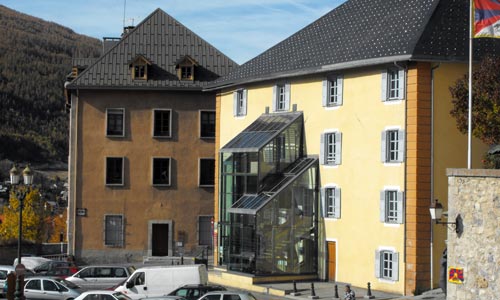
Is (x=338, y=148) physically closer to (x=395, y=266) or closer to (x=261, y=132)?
(x=261, y=132)

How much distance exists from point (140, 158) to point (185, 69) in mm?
6364

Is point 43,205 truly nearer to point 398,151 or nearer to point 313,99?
point 313,99

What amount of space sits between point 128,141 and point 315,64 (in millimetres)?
18172

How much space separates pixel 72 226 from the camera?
194 feet

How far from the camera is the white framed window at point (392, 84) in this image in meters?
40.6

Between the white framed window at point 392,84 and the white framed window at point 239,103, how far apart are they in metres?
12.5

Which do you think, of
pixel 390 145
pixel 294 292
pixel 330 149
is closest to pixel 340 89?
pixel 330 149

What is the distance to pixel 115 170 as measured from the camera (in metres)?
59.5

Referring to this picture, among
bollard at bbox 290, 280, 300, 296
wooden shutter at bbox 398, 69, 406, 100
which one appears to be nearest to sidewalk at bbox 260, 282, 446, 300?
bollard at bbox 290, 280, 300, 296

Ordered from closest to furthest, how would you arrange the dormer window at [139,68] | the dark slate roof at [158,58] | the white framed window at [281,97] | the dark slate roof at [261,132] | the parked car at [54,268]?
the dark slate roof at [261,132], the parked car at [54,268], the white framed window at [281,97], the dormer window at [139,68], the dark slate roof at [158,58]

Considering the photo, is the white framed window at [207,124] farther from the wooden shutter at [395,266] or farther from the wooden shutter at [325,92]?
the wooden shutter at [395,266]

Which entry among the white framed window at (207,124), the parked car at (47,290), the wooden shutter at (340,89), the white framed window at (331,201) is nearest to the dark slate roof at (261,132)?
the wooden shutter at (340,89)

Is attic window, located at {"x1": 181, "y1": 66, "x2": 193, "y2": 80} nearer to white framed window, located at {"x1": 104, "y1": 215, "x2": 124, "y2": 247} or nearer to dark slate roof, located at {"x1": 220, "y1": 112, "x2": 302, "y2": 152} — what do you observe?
white framed window, located at {"x1": 104, "y1": 215, "x2": 124, "y2": 247}

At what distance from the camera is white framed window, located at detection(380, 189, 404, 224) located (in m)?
40.5
